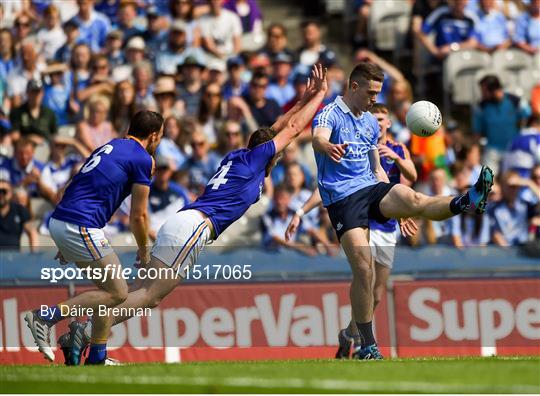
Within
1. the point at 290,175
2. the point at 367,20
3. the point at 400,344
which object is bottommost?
the point at 400,344

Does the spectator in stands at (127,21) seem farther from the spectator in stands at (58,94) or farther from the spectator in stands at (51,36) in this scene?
the spectator in stands at (58,94)

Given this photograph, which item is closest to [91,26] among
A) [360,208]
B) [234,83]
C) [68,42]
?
[68,42]

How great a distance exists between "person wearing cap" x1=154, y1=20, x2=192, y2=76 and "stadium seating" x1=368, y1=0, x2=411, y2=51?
3308 mm

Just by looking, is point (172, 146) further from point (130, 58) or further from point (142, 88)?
point (130, 58)

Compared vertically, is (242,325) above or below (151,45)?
below

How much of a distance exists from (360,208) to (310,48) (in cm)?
872

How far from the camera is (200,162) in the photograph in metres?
19.5

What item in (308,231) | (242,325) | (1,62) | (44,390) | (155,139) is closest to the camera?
(44,390)

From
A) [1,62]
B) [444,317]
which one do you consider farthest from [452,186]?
[1,62]

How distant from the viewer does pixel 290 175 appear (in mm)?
18922

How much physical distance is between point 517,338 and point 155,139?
202 inches

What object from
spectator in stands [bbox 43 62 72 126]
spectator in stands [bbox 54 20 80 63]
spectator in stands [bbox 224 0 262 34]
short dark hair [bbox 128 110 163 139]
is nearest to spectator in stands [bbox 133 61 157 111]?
spectator in stands [bbox 43 62 72 126]

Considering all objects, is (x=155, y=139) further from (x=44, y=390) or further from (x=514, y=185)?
(x=514, y=185)

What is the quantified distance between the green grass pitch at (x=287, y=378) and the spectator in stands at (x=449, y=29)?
34.2 feet
